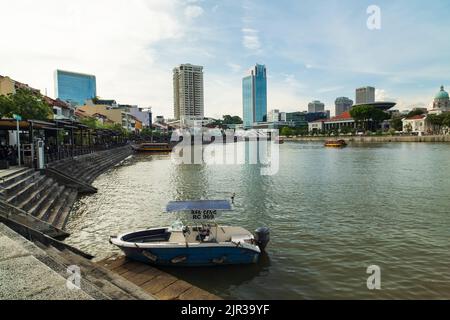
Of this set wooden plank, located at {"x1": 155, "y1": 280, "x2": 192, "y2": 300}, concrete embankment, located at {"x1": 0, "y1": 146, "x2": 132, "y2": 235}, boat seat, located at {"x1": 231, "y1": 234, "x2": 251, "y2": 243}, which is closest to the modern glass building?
concrete embankment, located at {"x1": 0, "y1": 146, "x2": 132, "y2": 235}

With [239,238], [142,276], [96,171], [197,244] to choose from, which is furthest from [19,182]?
[96,171]

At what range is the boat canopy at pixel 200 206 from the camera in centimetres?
1352

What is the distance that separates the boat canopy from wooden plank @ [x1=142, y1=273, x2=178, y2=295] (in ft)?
10.4

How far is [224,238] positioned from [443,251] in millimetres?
9985

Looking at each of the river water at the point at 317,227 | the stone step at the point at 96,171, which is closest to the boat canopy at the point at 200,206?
the river water at the point at 317,227

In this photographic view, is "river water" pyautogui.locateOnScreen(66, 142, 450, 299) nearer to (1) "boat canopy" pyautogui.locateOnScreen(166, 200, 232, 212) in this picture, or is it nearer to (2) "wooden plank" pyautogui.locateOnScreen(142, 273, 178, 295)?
(2) "wooden plank" pyautogui.locateOnScreen(142, 273, 178, 295)

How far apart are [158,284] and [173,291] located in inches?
33.2

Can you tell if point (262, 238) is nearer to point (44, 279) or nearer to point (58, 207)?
point (44, 279)

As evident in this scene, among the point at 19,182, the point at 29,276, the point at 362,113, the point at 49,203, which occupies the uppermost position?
the point at 362,113

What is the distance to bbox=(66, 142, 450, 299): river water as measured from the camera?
1149cm

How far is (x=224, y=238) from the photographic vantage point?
13.7 m

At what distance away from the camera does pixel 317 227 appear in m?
17.5
